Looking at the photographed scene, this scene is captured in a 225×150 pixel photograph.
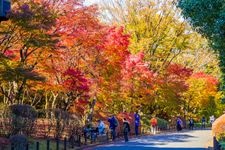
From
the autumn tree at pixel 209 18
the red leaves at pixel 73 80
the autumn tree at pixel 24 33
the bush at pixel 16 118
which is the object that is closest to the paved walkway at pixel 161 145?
the red leaves at pixel 73 80

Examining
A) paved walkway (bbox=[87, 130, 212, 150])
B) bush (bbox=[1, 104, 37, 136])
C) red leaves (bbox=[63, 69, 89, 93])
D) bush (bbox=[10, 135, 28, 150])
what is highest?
red leaves (bbox=[63, 69, 89, 93])

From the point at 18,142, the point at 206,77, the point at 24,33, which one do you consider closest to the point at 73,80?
the point at 24,33

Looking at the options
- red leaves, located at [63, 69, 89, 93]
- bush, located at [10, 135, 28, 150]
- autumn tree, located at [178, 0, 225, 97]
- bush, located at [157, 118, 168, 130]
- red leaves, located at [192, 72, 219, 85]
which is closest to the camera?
autumn tree, located at [178, 0, 225, 97]

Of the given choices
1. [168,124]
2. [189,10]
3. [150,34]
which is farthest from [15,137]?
[168,124]

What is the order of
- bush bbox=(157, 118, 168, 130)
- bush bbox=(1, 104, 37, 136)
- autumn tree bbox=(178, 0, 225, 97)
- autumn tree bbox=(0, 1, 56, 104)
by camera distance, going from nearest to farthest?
autumn tree bbox=(178, 0, 225, 97), autumn tree bbox=(0, 1, 56, 104), bush bbox=(1, 104, 37, 136), bush bbox=(157, 118, 168, 130)

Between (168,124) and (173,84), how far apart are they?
270 inches

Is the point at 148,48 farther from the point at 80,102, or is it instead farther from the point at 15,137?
the point at 15,137

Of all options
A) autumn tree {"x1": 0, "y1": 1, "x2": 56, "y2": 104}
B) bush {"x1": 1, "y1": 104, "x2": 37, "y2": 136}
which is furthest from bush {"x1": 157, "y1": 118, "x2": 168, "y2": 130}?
bush {"x1": 1, "y1": 104, "x2": 37, "y2": 136}

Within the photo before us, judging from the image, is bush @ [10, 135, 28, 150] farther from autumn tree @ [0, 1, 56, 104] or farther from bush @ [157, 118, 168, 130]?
bush @ [157, 118, 168, 130]

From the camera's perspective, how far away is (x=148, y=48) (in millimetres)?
44625

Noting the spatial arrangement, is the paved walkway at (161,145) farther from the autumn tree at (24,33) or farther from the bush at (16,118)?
the autumn tree at (24,33)

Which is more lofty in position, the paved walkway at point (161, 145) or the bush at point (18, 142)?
the bush at point (18, 142)

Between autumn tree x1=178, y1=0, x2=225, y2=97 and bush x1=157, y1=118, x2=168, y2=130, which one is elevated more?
autumn tree x1=178, y1=0, x2=225, y2=97

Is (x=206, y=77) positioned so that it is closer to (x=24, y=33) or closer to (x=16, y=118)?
(x=24, y=33)
